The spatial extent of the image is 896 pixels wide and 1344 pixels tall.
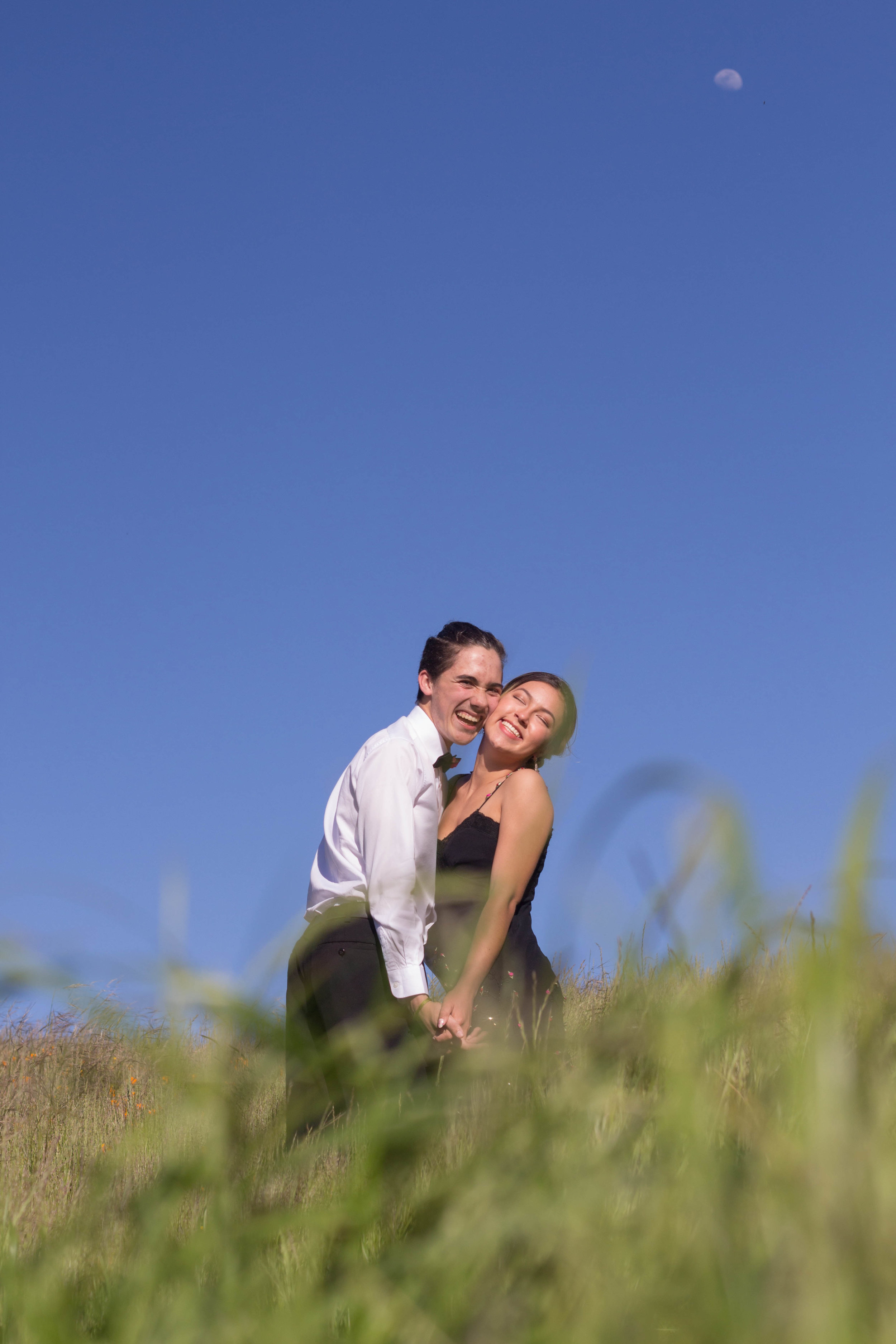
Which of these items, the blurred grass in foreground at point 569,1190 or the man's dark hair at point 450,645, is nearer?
the blurred grass in foreground at point 569,1190

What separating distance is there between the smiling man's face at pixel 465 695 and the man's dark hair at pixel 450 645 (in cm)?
3

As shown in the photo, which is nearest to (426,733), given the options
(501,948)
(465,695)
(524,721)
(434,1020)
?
(465,695)

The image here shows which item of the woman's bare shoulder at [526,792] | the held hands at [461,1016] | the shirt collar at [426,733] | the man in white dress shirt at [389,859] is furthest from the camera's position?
the shirt collar at [426,733]

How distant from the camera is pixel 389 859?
13.6ft

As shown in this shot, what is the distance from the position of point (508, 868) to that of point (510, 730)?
0.83 meters

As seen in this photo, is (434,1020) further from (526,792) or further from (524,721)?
(524,721)

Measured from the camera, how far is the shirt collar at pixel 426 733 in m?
4.73

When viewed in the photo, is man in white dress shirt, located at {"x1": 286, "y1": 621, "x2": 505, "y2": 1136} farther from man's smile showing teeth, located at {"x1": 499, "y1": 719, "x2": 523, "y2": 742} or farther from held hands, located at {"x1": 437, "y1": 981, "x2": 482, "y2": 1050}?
man's smile showing teeth, located at {"x1": 499, "y1": 719, "x2": 523, "y2": 742}

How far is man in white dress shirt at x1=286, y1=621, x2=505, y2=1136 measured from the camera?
4.06 meters

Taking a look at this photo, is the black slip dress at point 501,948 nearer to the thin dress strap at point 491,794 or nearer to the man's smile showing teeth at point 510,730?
the thin dress strap at point 491,794

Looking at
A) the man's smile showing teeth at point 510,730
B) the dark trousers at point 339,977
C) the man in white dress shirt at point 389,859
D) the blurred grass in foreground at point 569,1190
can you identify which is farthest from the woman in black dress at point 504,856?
the blurred grass in foreground at point 569,1190

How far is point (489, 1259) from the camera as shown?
1102 millimetres

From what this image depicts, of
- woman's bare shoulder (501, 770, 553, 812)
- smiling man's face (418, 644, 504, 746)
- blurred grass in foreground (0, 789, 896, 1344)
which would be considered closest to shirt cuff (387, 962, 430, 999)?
woman's bare shoulder (501, 770, 553, 812)

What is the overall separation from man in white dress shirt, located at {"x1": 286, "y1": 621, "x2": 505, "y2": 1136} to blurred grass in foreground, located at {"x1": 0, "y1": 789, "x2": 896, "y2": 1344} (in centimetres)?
203
